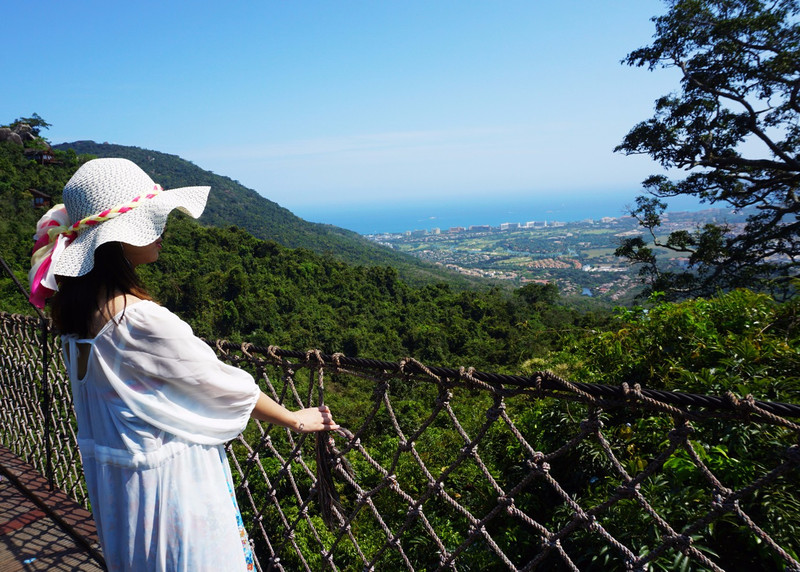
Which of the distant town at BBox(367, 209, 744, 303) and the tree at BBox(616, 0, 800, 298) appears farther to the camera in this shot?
the distant town at BBox(367, 209, 744, 303)

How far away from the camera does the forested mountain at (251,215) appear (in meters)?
42.0

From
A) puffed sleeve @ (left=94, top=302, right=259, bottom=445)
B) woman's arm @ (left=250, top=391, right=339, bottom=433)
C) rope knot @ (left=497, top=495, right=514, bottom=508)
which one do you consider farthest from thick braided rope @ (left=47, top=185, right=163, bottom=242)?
rope knot @ (left=497, top=495, right=514, bottom=508)

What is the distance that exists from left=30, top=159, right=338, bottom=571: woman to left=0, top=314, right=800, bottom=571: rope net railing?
0.40 m

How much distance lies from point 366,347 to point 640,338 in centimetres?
1621

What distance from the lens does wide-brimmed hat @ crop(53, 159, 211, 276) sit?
83 cm

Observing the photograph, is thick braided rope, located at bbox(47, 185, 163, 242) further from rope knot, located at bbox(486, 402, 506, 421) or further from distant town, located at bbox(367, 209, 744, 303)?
distant town, located at bbox(367, 209, 744, 303)

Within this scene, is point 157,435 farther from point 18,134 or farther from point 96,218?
point 18,134

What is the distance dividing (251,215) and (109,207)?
47.8m

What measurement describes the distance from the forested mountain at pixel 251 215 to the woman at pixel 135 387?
3520 cm

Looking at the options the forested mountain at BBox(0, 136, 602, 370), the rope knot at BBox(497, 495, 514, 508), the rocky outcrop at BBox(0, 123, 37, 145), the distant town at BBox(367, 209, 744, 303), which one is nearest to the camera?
the rope knot at BBox(497, 495, 514, 508)

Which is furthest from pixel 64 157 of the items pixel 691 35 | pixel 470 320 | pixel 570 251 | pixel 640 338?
pixel 570 251

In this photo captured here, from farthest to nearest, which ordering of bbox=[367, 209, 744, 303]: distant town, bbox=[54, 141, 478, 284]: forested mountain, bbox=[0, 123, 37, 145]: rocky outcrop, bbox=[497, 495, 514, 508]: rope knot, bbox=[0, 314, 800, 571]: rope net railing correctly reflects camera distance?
bbox=[367, 209, 744, 303]: distant town < bbox=[54, 141, 478, 284]: forested mountain < bbox=[0, 123, 37, 145]: rocky outcrop < bbox=[497, 495, 514, 508]: rope knot < bbox=[0, 314, 800, 571]: rope net railing

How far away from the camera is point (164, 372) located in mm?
826

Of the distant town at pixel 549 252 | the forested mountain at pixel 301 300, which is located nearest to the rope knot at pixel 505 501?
the forested mountain at pixel 301 300
